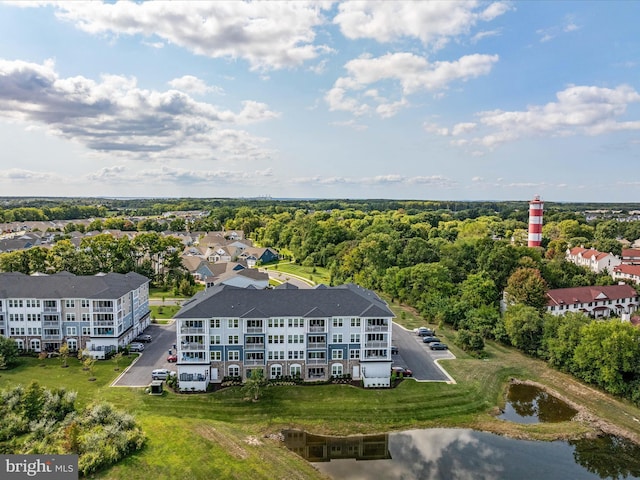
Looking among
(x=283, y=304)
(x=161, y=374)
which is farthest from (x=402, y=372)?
(x=161, y=374)

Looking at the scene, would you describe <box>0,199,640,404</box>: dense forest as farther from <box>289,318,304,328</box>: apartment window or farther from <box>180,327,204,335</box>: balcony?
<box>180,327,204,335</box>: balcony

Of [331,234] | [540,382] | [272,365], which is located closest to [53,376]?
[272,365]

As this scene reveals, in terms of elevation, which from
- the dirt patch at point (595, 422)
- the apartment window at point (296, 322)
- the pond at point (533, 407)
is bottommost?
the pond at point (533, 407)

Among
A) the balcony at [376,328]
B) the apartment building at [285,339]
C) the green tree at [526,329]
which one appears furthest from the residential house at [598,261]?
the apartment building at [285,339]

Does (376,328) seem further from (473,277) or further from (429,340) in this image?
(473,277)

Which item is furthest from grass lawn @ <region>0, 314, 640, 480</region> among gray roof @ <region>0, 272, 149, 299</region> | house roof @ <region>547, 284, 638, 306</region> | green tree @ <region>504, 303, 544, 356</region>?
house roof @ <region>547, 284, 638, 306</region>

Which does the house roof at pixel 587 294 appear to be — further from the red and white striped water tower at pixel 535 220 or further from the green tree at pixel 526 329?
the red and white striped water tower at pixel 535 220
